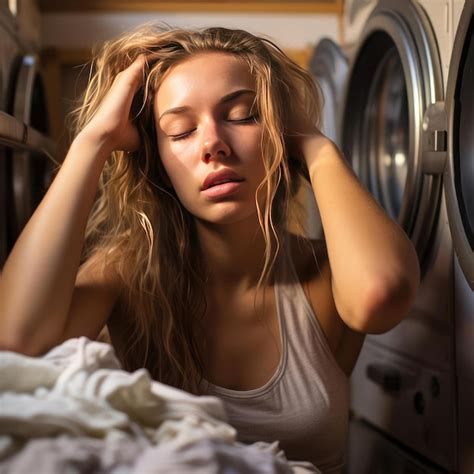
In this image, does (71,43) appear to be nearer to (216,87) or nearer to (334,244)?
(216,87)

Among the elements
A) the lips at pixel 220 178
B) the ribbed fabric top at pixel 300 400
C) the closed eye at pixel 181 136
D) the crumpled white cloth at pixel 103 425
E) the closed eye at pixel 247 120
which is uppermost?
the closed eye at pixel 247 120

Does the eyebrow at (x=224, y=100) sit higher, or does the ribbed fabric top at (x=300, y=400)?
the eyebrow at (x=224, y=100)

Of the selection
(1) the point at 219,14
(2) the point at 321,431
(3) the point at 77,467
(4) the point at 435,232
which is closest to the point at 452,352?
(4) the point at 435,232

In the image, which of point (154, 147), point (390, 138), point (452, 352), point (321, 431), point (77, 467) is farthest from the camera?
point (390, 138)

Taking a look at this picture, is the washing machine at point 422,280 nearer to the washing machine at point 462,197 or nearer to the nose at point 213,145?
the washing machine at point 462,197

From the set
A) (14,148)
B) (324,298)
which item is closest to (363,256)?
(324,298)

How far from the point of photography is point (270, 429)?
1.18 metres

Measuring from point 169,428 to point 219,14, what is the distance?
2.28 metres

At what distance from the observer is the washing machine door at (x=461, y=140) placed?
138 cm

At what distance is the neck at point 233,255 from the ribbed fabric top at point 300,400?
Answer: 9 cm

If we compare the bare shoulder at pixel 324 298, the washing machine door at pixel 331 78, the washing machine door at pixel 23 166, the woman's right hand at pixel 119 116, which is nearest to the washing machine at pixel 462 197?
the bare shoulder at pixel 324 298

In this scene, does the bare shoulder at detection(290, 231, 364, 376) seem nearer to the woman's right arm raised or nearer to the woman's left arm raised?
the woman's left arm raised

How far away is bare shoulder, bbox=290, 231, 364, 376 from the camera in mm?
1300

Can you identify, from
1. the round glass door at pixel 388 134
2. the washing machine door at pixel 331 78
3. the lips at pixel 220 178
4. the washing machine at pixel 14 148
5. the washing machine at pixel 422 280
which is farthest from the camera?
the washing machine door at pixel 331 78
